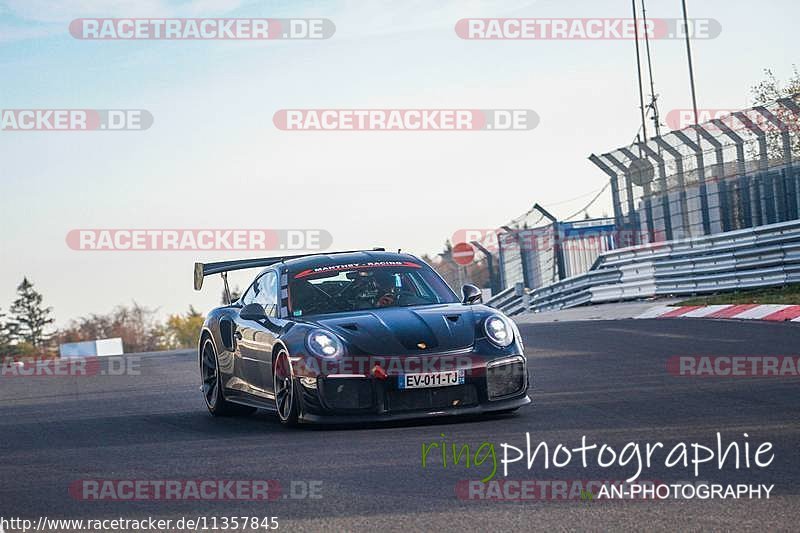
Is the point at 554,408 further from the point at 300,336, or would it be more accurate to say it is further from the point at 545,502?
the point at 545,502

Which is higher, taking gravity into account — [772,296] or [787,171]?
[787,171]

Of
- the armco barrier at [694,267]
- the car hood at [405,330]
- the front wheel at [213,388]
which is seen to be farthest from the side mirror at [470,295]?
the armco barrier at [694,267]

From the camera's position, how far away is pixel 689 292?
22688mm

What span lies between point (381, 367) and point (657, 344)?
6.38m

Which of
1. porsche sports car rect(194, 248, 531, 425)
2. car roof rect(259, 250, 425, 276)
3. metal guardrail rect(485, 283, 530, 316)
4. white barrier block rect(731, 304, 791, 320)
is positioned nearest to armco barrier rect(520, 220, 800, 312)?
metal guardrail rect(485, 283, 530, 316)

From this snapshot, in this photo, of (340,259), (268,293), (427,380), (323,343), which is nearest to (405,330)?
(427,380)

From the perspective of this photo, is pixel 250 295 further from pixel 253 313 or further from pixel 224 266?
pixel 253 313

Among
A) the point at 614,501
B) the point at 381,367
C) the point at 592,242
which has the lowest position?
the point at 614,501

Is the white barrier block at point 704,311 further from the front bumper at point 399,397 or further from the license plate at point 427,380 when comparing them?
the license plate at point 427,380

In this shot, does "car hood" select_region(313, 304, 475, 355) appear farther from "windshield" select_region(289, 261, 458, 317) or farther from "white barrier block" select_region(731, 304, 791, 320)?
"white barrier block" select_region(731, 304, 791, 320)

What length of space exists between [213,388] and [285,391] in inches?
74.7

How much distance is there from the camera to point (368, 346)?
8.18m

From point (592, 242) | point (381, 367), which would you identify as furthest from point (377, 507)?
point (592, 242)

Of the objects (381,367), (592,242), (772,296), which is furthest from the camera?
(592,242)
